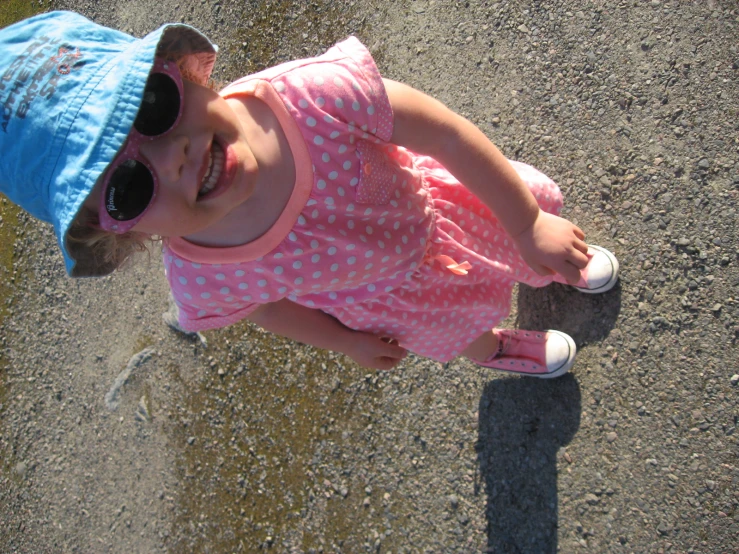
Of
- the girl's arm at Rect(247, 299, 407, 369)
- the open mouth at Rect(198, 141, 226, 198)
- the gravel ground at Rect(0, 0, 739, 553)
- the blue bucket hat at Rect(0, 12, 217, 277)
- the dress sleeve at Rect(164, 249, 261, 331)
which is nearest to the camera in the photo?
the blue bucket hat at Rect(0, 12, 217, 277)

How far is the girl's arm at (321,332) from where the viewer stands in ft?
5.97

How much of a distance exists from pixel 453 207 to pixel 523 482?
1.22 m

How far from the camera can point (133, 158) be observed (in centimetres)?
115

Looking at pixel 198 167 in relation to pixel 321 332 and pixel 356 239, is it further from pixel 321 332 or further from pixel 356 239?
pixel 321 332

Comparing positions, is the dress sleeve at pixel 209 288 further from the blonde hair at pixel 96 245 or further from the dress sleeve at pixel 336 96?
the dress sleeve at pixel 336 96

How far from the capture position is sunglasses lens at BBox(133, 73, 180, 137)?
1.15 m

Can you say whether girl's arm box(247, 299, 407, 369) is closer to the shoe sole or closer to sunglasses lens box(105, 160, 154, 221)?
sunglasses lens box(105, 160, 154, 221)

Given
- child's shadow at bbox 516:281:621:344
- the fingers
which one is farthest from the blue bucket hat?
child's shadow at bbox 516:281:621:344

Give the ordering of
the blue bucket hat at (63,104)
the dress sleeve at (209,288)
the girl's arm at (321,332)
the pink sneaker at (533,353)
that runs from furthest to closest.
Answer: the pink sneaker at (533,353)
the girl's arm at (321,332)
the dress sleeve at (209,288)
the blue bucket hat at (63,104)

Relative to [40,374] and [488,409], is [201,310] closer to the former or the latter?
[488,409]

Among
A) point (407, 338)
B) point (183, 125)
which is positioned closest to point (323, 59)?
point (183, 125)

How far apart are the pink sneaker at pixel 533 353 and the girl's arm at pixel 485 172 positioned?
0.52 metres

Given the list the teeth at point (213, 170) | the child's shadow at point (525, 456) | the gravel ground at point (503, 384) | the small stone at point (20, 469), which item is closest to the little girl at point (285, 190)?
the teeth at point (213, 170)

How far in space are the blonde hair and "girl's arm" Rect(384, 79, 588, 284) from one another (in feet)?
2.69
